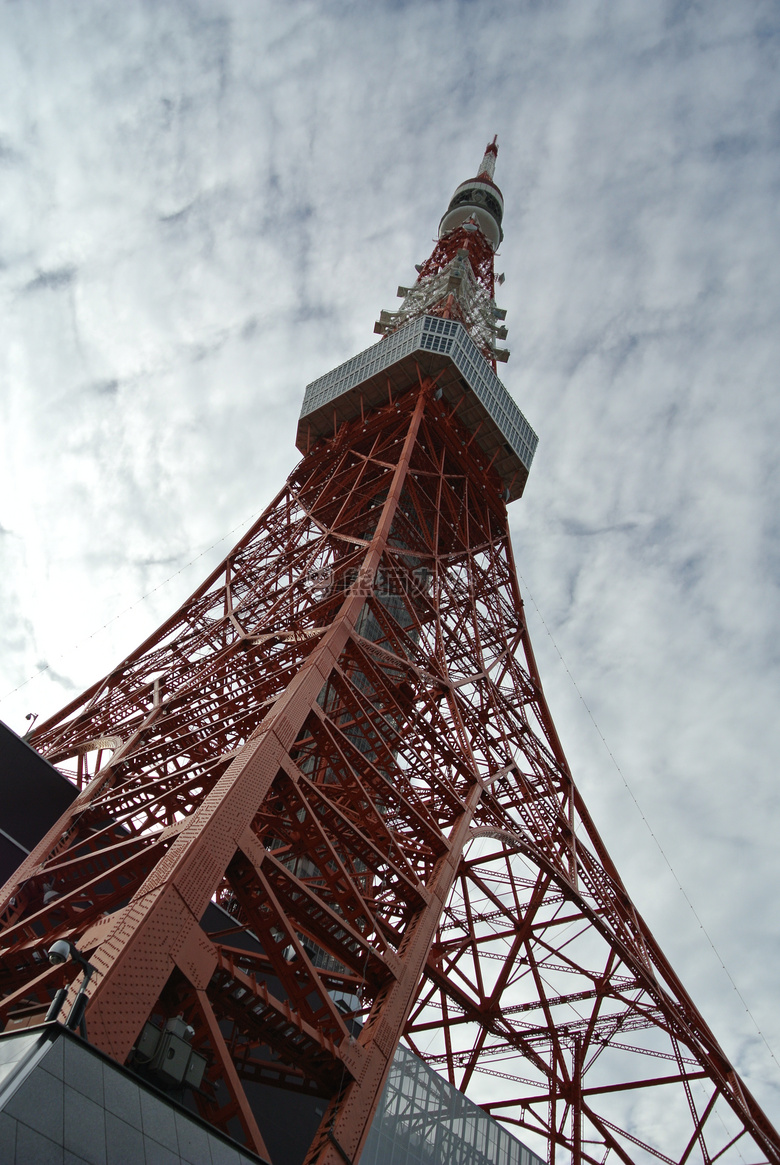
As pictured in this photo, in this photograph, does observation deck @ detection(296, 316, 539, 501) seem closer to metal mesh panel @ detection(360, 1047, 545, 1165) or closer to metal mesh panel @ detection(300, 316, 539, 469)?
metal mesh panel @ detection(300, 316, 539, 469)

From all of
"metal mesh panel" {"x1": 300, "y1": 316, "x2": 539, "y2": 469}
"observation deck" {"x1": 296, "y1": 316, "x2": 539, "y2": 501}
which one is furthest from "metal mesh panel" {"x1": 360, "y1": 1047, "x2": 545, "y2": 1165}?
"metal mesh panel" {"x1": 300, "y1": 316, "x2": 539, "y2": 469}

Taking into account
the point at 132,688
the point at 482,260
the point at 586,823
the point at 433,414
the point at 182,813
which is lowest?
the point at 182,813

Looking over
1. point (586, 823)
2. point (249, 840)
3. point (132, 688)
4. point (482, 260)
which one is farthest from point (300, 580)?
point (482, 260)

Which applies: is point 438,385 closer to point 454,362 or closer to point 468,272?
point 454,362

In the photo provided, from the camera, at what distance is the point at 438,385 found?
28.9 meters

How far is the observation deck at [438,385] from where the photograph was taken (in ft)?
95.0

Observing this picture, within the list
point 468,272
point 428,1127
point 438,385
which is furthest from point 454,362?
point 428,1127

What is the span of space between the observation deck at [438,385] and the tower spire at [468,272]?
12.3ft

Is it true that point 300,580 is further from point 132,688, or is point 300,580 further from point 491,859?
point 491,859

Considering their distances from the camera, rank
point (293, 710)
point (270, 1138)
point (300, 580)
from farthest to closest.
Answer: point (300, 580), point (270, 1138), point (293, 710)

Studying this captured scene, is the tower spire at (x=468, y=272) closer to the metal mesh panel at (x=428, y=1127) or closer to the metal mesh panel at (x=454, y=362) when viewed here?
the metal mesh panel at (x=454, y=362)

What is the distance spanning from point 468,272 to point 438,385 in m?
13.1

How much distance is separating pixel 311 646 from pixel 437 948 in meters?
8.19

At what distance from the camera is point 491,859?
64.3ft
